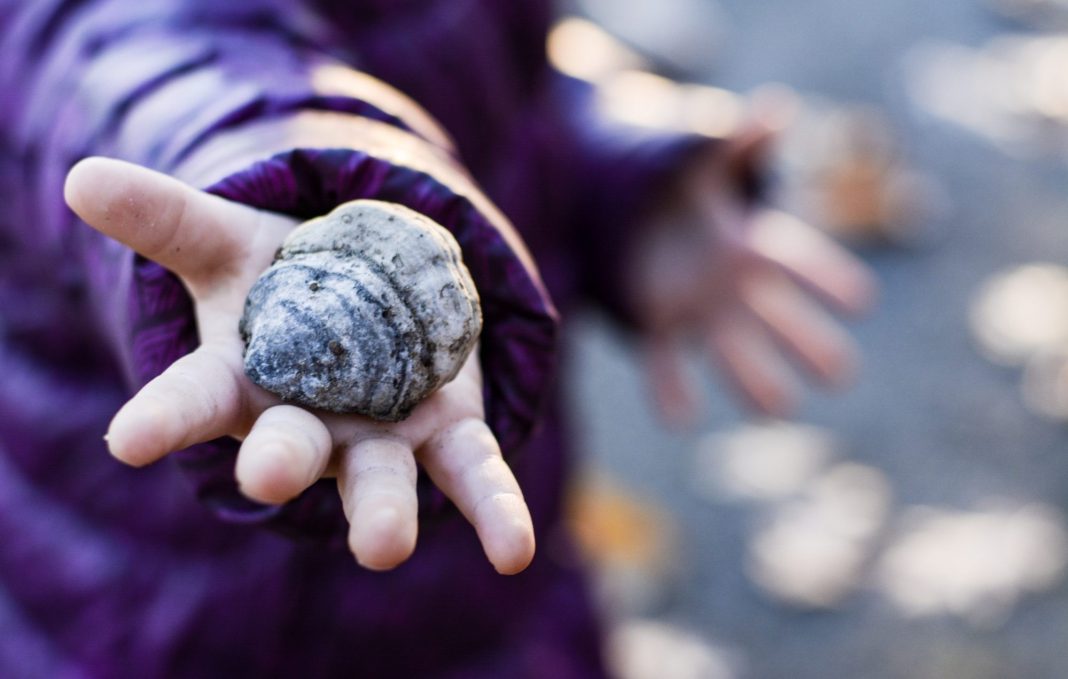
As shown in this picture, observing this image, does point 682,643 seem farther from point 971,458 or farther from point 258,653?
point 258,653

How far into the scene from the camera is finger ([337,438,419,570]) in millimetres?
427

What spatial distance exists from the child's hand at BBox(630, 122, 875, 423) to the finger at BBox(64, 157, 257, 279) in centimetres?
75

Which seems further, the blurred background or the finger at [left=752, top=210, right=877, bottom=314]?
the blurred background

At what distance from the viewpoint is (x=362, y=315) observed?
516mm

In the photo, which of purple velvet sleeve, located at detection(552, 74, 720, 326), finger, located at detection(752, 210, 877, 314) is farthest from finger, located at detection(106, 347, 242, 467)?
finger, located at detection(752, 210, 877, 314)

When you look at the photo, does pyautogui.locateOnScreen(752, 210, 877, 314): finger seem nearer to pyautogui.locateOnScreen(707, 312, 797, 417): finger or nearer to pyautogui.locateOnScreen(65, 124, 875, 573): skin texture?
pyautogui.locateOnScreen(707, 312, 797, 417): finger

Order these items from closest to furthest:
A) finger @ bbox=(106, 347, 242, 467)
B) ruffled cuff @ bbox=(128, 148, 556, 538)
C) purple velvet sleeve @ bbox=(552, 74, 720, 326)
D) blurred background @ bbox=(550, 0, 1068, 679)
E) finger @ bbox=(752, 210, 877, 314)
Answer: finger @ bbox=(106, 347, 242, 467)
ruffled cuff @ bbox=(128, 148, 556, 538)
purple velvet sleeve @ bbox=(552, 74, 720, 326)
finger @ bbox=(752, 210, 877, 314)
blurred background @ bbox=(550, 0, 1068, 679)

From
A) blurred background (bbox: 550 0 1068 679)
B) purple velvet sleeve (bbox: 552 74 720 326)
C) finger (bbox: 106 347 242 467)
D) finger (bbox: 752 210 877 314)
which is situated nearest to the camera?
finger (bbox: 106 347 242 467)

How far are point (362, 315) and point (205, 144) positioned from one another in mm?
141

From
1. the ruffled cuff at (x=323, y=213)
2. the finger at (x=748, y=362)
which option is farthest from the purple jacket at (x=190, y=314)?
the finger at (x=748, y=362)

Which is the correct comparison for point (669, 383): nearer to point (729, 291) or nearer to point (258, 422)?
point (729, 291)

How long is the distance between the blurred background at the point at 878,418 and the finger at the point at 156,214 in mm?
776

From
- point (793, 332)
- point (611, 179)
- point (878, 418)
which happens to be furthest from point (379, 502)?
point (878, 418)

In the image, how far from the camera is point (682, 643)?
1.84 meters
